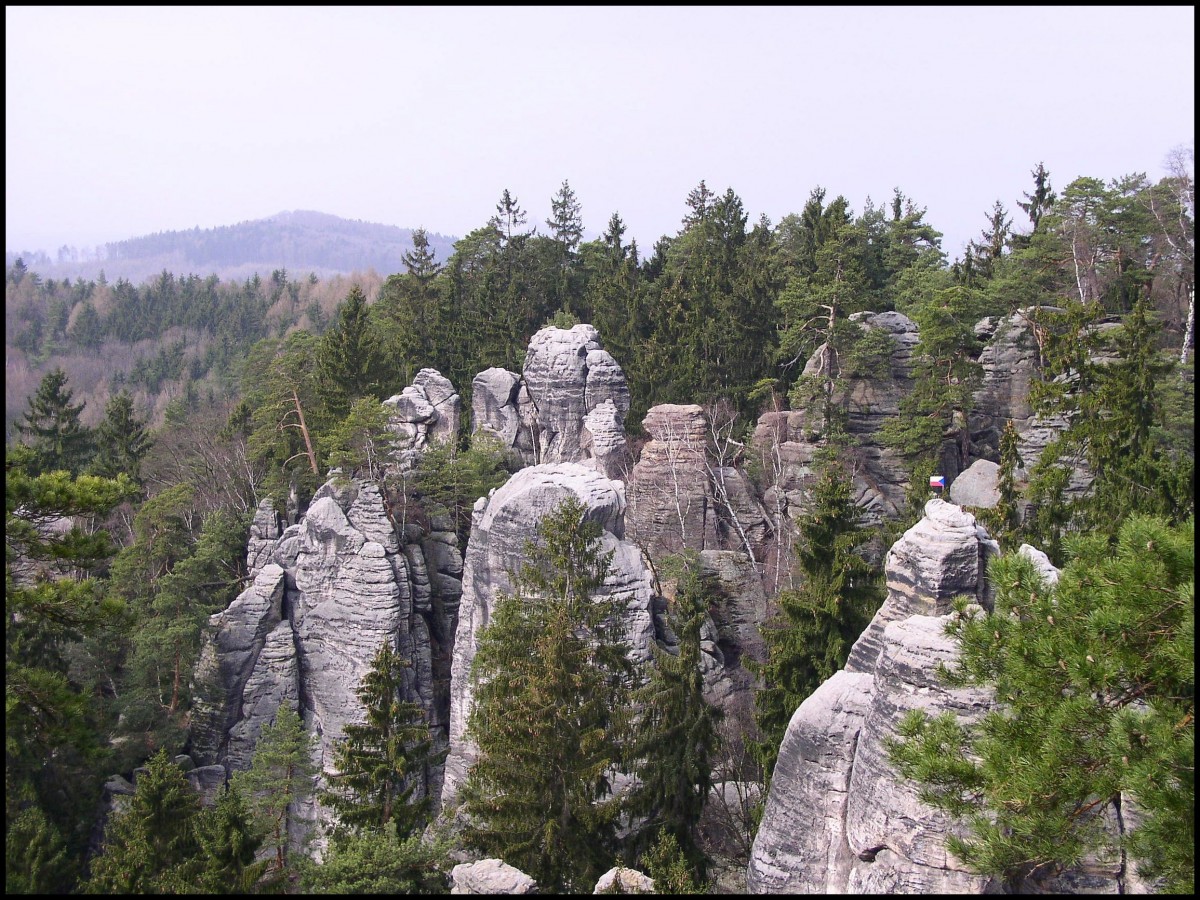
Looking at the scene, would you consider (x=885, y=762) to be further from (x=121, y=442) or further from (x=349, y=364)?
(x=121, y=442)

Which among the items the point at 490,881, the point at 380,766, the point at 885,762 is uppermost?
the point at 885,762

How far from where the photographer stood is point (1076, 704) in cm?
641

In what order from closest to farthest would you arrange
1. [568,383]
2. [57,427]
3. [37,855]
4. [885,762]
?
1. [885,762]
2. [37,855]
3. [568,383]
4. [57,427]

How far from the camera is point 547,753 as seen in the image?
496 inches

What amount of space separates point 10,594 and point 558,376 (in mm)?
19968

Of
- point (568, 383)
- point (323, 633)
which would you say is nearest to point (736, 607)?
point (568, 383)

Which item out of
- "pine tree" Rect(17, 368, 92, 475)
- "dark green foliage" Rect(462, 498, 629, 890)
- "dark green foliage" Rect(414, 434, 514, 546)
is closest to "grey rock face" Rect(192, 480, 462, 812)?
"dark green foliage" Rect(414, 434, 514, 546)

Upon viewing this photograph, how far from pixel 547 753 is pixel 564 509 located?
12.8 feet

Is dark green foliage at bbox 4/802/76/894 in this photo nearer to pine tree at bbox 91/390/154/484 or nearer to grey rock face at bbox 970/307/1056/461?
pine tree at bbox 91/390/154/484

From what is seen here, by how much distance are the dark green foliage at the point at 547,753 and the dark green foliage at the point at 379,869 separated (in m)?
2.03

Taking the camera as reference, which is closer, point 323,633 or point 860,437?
point 323,633

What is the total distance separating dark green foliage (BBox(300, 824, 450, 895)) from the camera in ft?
31.6

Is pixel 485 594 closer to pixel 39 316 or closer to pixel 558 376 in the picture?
pixel 558 376

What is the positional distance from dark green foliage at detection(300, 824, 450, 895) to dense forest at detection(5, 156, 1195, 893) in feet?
0.13
